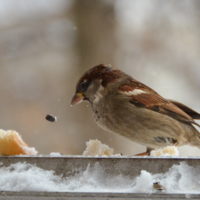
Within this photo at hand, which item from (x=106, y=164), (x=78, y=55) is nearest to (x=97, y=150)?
(x=106, y=164)

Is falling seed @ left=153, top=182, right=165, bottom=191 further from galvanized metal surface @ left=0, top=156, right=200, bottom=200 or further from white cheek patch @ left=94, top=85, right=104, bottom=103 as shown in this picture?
white cheek patch @ left=94, top=85, right=104, bottom=103

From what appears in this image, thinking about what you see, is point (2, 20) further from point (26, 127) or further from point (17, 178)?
point (17, 178)

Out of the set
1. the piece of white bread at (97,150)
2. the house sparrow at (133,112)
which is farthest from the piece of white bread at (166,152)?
the house sparrow at (133,112)

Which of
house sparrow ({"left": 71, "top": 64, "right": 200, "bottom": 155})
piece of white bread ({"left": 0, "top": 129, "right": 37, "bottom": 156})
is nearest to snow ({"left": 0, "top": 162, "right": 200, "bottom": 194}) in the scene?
piece of white bread ({"left": 0, "top": 129, "right": 37, "bottom": 156})

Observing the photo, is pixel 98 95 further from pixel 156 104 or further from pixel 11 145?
pixel 11 145

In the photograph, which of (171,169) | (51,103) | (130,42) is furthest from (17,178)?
(130,42)

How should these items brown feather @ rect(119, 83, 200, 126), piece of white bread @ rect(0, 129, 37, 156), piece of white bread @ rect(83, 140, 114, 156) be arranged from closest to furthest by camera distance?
piece of white bread @ rect(0, 129, 37, 156) < piece of white bread @ rect(83, 140, 114, 156) < brown feather @ rect(119, 83, 200, 126)

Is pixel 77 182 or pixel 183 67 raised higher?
pixel 183 67
